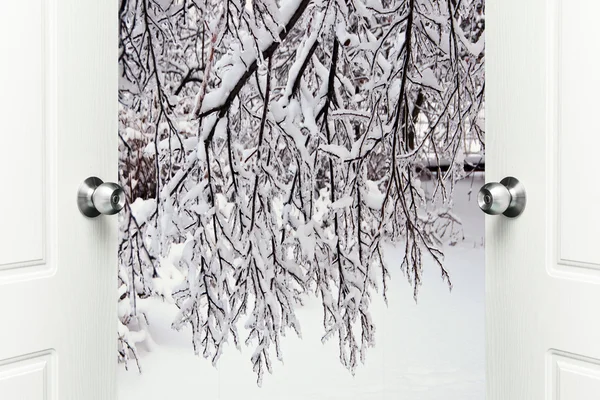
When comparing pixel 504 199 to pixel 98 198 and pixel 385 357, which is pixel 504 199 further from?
pixel 385 357

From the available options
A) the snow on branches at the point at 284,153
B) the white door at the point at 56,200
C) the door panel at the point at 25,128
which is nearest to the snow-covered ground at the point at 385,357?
the snow on branches at the point at 284,153

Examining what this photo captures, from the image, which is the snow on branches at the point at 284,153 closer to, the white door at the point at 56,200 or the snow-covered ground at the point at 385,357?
the snow-covered ground at the point at 385,357

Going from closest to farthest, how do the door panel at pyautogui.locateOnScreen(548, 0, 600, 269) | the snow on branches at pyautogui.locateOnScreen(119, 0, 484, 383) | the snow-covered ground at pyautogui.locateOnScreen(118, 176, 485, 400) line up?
1. the door panel at pyautogui.locateOnScreen(548, 0, 600, 269)
2. the snow on branches at pyautogui.locateOnScreen(119, 0, 484, 383)
3. the snow-covered ground at pyautogui.locateOnScreen(118, 176, 485, 400)

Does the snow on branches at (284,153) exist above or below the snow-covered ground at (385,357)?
above

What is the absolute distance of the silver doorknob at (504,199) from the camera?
0.71m

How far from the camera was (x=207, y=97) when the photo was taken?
2301 mm

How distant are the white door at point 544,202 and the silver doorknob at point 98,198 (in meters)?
0.44

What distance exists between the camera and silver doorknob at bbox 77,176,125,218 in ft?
2.41

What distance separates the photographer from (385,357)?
2613 millimetres

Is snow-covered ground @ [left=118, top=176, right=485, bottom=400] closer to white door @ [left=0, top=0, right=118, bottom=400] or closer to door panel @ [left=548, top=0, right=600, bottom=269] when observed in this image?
white door @ [left=0, top=0, right=118, bottom=400]

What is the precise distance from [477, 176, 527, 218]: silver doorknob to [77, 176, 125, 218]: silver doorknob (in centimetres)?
41

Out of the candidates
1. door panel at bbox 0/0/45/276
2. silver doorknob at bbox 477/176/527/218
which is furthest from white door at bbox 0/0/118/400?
silver doorknob at bbox 477/176/527/218

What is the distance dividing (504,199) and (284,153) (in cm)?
189

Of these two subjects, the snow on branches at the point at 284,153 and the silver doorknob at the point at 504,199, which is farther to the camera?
the snow on branches at the point at 284,153
